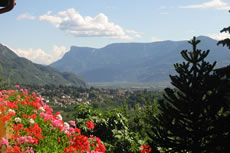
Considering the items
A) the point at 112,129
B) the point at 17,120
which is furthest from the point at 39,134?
the point at 112,129

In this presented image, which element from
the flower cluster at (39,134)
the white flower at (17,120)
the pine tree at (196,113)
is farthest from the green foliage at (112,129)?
the pine tree at (196,113)

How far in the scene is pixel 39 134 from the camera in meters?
7.01

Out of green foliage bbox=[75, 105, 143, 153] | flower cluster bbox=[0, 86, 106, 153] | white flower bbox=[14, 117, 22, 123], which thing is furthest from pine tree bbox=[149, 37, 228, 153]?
white flower bbox=[14, 117, 22, 123]

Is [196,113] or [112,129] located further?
[112,129]

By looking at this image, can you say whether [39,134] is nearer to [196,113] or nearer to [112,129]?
[112,129]

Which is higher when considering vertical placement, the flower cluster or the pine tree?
the pine tree

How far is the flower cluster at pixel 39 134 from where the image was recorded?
21.9 feet

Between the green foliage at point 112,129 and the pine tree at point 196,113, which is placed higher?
the pine tree at point 196,113

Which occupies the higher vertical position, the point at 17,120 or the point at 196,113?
the point at 196,113

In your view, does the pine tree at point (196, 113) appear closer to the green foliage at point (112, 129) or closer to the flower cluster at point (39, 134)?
the flower cluster at point (39, 134)

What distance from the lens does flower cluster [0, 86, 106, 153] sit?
21.9ft

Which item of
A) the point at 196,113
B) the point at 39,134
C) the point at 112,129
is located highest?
the point at 196,113

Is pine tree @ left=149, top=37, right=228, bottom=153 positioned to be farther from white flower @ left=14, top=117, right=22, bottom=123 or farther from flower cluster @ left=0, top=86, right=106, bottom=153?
white flower @ left=14, top=117, right=22, bottom=123

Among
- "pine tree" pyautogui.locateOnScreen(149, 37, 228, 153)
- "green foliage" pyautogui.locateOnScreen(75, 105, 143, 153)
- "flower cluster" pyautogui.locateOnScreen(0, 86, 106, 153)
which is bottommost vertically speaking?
"green foliage" pyautogui.locateOnScreen(75, 105, 143, 153)
